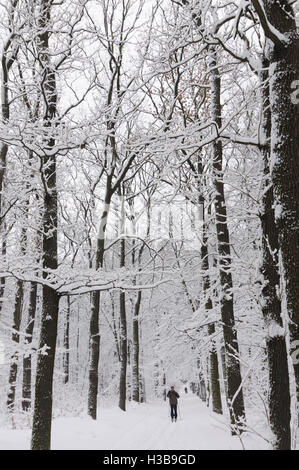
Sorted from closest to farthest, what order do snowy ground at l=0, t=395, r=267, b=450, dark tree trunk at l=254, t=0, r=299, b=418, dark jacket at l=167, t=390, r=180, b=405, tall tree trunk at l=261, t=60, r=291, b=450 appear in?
dark tree trunk at l=254, t=0, r=299, b=418 → tall tree trunk at l=261, t=60, r=291, b=450 → snowy ground at l=0, t=395, r=267, b=450 → dark jacket at l=167, t=390, r=180, b=405

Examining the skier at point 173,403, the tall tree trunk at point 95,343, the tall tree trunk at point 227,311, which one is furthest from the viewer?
the skier at point 173,403

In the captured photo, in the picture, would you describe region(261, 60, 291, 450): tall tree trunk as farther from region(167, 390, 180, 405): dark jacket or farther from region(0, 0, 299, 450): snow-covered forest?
region(167, 390, 180, 405): dark jacket

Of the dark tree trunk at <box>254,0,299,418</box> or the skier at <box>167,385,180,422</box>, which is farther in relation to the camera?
the skier at <box>167,385,180,422</box>

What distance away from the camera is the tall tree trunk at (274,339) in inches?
191

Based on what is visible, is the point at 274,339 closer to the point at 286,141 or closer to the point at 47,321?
the point at 286,141

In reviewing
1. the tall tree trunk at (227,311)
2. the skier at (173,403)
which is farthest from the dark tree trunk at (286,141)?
the skier at (173,403)

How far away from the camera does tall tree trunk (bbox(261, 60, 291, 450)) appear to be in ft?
15.9

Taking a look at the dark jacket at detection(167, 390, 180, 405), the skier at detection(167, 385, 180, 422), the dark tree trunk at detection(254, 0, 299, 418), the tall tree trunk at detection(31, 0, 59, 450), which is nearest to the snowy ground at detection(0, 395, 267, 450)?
the tall tree trunk at detection(31, 0, 59, 450)

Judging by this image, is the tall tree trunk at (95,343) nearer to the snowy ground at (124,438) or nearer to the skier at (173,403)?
the snowy ground at (124,438)

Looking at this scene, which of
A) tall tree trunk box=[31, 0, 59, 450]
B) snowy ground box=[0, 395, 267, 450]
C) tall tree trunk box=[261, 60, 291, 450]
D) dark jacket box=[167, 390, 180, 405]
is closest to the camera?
Answer: tall tree trunk box=[261, 60, 291, 450]

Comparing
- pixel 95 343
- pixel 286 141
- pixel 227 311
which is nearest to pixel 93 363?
pixel 95 343

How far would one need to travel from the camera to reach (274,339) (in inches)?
201

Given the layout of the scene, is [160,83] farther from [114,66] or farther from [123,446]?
[123,446]

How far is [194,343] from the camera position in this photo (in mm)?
13453
